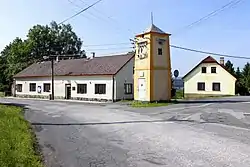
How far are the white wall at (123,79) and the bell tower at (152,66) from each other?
4304mm

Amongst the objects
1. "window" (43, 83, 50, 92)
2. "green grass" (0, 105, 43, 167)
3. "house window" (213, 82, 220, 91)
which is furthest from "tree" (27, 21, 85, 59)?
"green grass" (0, 105, 43, 167)

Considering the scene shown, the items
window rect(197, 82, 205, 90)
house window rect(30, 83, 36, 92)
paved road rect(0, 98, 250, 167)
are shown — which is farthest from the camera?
window rect(197, 82, 205, 90)

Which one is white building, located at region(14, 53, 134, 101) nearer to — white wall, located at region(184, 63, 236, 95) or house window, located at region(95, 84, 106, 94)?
house window, located at region(95, 84, 106, 94)

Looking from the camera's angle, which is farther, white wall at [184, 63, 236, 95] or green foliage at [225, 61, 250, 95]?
green foliage at [225, 61, 250, 95]

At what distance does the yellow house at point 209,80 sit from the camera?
2264 inches

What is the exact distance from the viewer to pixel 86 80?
149 ft

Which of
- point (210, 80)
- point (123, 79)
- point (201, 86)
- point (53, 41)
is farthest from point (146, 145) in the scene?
point (53, 41)

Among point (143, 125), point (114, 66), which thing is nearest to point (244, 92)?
point (114, 66)

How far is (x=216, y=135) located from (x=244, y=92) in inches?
1913

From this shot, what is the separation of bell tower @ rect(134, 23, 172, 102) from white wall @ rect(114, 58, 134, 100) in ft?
14.1

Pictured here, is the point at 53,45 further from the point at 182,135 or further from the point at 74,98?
the point at 182,135

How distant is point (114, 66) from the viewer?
142 ft

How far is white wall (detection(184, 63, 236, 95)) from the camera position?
57.2m

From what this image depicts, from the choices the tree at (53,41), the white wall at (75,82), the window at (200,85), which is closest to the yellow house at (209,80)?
the window at (200,85)
